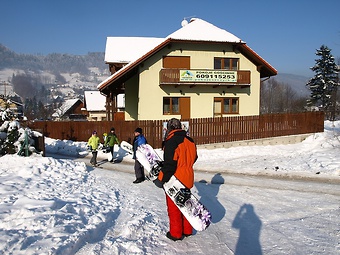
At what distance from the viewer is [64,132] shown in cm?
2180

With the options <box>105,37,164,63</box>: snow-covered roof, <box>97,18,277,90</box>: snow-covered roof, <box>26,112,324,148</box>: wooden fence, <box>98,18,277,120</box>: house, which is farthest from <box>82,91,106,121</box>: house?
<box>97,18,277,90</box>: snow-covered roof

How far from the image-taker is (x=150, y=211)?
606 centimetres

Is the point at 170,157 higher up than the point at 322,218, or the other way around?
the point at 170,157

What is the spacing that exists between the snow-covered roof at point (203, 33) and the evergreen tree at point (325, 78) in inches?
1307

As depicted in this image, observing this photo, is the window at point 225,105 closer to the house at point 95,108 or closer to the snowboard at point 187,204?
the snowboard at point 187,204

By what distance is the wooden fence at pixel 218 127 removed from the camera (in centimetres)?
1783

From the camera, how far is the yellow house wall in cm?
2095

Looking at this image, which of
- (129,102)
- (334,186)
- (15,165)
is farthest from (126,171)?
(129,102)

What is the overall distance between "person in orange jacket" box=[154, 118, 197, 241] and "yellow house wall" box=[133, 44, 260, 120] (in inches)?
651

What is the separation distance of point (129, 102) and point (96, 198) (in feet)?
63.4

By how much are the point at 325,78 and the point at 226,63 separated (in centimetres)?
3372

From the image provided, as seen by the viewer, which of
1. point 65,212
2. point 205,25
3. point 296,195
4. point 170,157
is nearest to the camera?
point 170,157

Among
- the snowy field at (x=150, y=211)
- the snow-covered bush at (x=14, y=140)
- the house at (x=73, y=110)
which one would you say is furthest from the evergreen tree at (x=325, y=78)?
the house at (x=73, y=110)

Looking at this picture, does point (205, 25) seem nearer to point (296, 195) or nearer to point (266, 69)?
point (266, 69)
